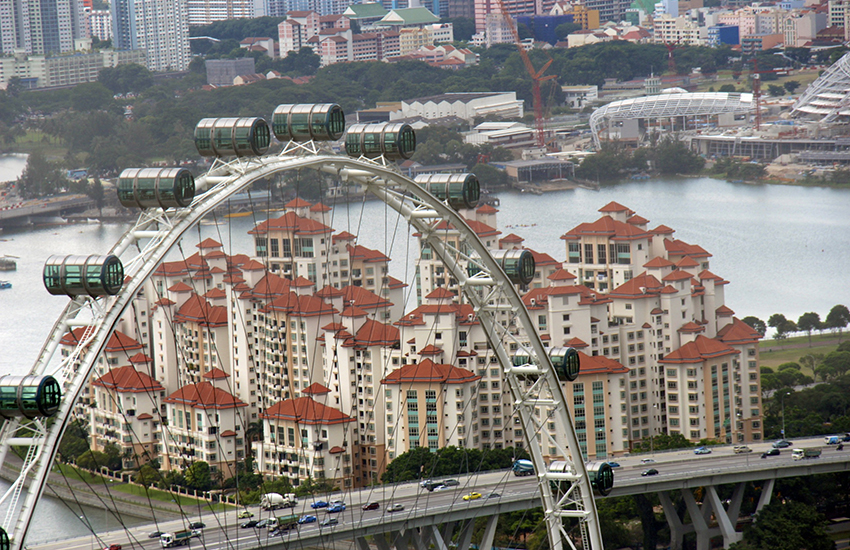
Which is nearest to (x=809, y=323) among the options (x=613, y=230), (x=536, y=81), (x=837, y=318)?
(x=837, y=318)

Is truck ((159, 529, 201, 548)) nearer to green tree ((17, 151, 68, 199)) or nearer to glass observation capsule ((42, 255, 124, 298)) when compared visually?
glass observation capsule ((42, 255, 124, 298))

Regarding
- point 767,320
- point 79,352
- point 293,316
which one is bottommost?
point 767,320

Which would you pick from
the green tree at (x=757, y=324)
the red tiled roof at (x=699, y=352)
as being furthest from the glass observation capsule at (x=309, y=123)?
the green tree at (x=757, y=324)

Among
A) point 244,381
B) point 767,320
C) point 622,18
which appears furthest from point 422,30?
point 244,381

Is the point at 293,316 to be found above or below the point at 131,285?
below

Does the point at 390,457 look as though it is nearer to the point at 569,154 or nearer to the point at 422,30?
the point at 569,154
